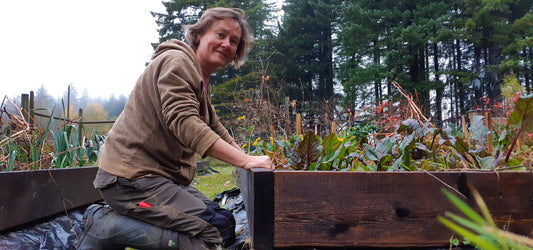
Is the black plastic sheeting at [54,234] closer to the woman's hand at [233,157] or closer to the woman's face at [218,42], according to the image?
the woman's hand at [233,157]

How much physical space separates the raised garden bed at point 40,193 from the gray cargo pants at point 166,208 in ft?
1.74

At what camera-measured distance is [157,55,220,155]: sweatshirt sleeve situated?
56.1 inches

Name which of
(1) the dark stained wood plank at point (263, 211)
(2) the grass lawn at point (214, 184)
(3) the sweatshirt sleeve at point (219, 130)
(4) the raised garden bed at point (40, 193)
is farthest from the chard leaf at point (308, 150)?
(2) the grass lawn at point (214, 184)

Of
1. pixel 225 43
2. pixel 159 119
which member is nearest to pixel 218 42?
pixel 225 43

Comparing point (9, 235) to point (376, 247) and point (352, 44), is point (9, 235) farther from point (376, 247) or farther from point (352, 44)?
point (352, 44)

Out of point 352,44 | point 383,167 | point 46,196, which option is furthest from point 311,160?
point 352,44

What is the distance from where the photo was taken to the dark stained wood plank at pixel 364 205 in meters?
1.30

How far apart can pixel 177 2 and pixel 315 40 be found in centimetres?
985

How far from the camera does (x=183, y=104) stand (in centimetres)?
146

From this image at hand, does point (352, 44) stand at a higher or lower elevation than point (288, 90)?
A: higher

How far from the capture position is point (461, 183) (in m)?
1.33

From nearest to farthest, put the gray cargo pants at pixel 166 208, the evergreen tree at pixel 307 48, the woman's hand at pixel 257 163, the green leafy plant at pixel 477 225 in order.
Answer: the green leafy plant at pixel 477 225 → the woman's hand at pixel 257 163 → the gray cargo pants at pixel 166 208 → the evergreen tree at pixel 307 48

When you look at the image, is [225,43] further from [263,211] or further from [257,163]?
[263,211]

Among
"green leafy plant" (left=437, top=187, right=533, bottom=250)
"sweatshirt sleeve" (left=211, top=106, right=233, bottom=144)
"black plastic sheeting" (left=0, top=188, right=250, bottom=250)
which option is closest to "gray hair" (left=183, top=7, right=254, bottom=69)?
"sweatshirt sleeve" (left=211, top=106, right=233, bottom=144)
